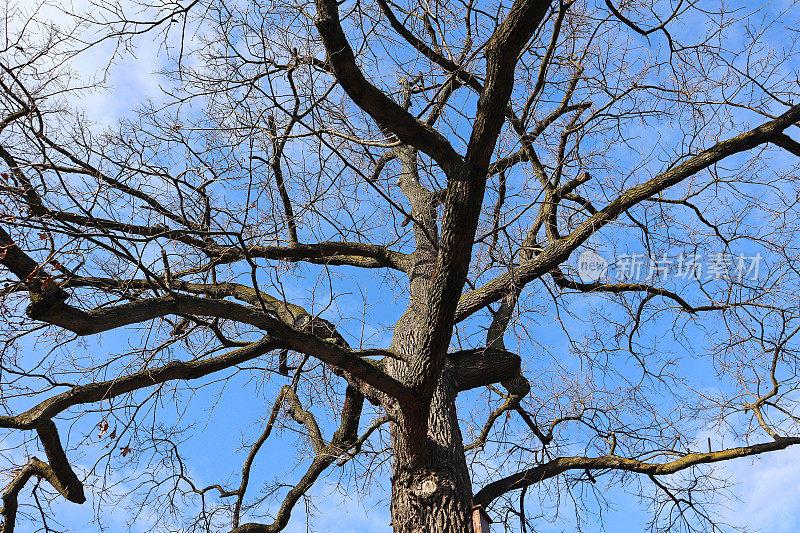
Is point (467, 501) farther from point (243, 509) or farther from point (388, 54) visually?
point (388, 54)

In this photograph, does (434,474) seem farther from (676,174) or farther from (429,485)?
(676,174)

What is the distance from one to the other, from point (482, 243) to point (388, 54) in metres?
1.99

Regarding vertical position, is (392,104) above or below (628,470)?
above

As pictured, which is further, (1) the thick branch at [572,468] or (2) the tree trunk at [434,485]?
(1) the thick branch at [572,468]

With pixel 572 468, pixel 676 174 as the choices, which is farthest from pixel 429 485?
pixel 676 174

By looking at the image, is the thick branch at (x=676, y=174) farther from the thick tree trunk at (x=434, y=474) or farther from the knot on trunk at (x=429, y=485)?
the knot on trunk at (x=429, y=485)

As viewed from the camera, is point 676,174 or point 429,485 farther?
point 676,174

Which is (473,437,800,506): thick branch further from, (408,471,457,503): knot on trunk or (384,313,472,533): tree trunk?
(408,471,457,503): knot on trunk

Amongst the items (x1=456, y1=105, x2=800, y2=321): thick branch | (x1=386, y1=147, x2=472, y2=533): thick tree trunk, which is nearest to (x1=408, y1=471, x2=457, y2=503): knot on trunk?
(x1=386, y1=147, x2=472, y2=533): thick tree trunk

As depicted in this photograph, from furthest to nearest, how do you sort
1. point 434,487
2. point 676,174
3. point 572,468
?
point 572,468 → point 676,174 → point 434,487

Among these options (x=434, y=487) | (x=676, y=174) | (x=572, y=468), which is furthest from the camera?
(x=572, y=468)

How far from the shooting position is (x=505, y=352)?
523cm

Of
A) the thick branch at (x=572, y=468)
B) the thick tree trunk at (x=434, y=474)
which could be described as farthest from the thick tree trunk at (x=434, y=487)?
the thick branch at (x=572, y=468)

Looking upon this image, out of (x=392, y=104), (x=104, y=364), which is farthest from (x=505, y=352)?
(x=104, y=364)
